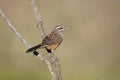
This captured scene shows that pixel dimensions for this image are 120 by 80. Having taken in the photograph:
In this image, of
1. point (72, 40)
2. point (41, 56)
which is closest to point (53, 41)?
point (41, 56)

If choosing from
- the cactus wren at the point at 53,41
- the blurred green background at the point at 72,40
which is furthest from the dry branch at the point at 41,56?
the blurred green background at the point at 72,40

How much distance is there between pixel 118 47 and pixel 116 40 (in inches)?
16.9

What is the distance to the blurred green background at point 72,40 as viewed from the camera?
12.9m

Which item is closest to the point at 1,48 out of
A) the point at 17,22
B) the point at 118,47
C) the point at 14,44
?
the point at 14,44

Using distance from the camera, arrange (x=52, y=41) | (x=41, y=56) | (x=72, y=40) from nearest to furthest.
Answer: (x=41, y=56) < (x=52, y=41) < (x=72, y=40)

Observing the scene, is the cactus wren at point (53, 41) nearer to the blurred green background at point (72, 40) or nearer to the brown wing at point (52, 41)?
the brown wing at point (52, 41)

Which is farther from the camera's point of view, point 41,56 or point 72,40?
point 72,40

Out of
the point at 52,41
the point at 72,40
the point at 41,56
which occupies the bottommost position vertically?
the point at 41,56

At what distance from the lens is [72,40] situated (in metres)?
14.0

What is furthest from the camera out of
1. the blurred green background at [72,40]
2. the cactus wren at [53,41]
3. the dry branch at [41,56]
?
the blurred green background at [72,40]

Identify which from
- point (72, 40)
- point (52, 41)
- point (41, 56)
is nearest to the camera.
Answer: point (41, 56)

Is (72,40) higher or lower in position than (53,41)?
higher

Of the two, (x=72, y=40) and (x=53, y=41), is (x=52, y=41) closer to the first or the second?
(x=53, y=41)

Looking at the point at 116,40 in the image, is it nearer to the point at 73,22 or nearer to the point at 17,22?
the point at 73,22
